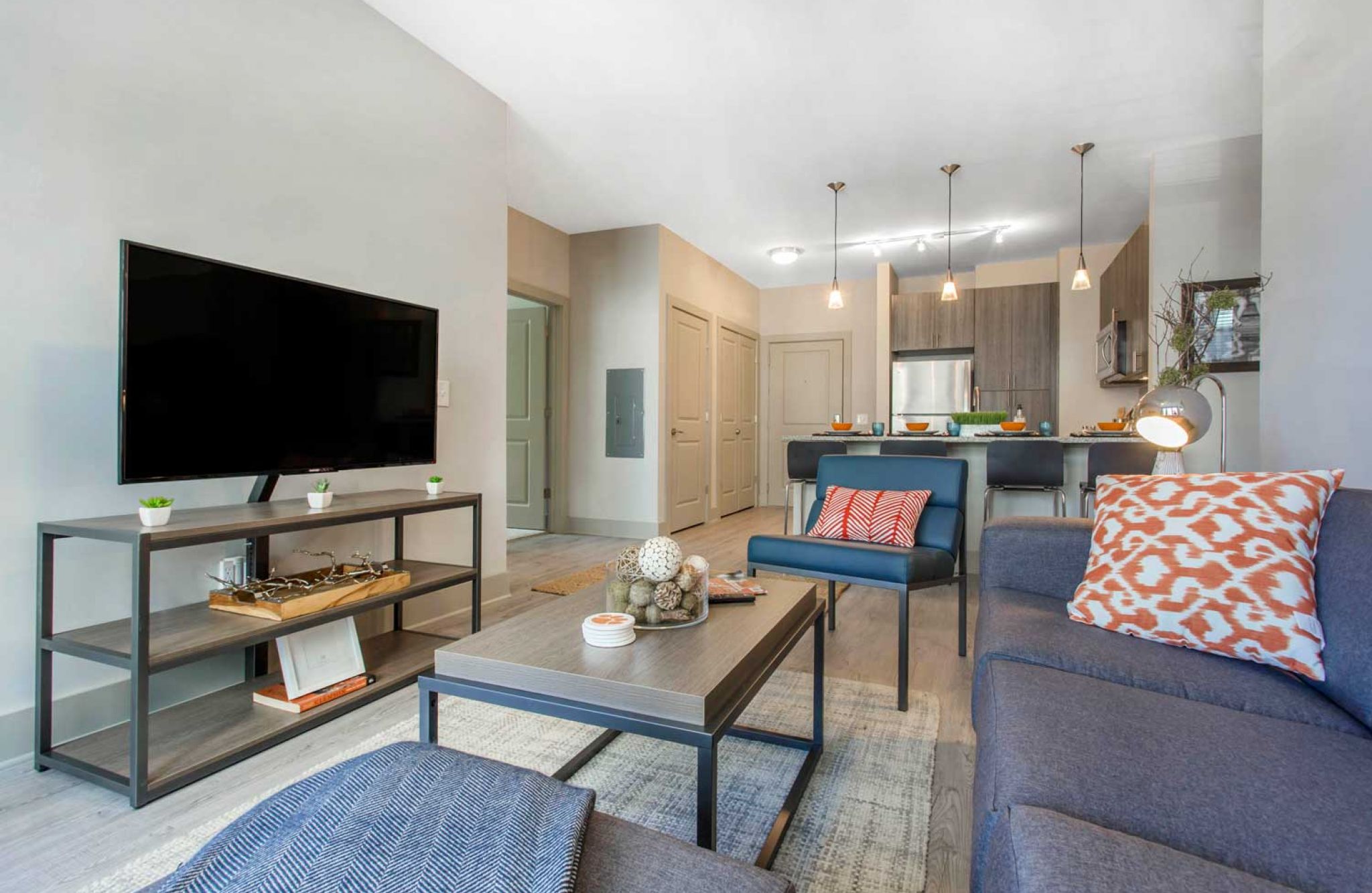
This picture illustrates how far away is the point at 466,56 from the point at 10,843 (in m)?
3.27

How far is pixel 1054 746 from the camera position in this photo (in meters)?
0.96

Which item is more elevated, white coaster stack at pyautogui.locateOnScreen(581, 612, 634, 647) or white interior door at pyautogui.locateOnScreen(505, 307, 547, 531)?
white interior door at pyautogui.locateOnScreen(505, 307, 547, 531)

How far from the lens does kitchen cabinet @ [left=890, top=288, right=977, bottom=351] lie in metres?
6.52

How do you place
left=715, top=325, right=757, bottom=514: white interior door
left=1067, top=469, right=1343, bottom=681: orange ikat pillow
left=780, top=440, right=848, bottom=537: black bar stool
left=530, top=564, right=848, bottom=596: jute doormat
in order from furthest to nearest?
left=715, top=325, right=757, bottom=514: white interior door < left=780, top=440, right=848, bottom=537: black bar stool < left=530, top=564, right=848, bottom=596: jute doormat < left=1067, top=469, right=1343, bottom=681: orange ikat pillow

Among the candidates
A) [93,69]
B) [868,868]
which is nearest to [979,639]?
[868,868]

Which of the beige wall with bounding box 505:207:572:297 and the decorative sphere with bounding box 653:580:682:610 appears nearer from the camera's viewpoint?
the decorative sphere with bounding box 653:580:682:610

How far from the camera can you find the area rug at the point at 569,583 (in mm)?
3666

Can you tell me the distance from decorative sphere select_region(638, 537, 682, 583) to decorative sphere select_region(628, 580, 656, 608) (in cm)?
2

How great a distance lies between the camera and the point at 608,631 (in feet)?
4.45

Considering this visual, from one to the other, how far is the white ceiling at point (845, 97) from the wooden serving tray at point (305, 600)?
2407mm

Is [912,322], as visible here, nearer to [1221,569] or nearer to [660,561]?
[1221,569]

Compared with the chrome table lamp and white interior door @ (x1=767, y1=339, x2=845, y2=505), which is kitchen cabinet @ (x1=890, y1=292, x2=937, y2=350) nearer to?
white interior door @ (x1=767, y1=339, x2=845, y2=505)

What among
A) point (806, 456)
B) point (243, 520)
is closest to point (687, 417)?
point (806, 456)

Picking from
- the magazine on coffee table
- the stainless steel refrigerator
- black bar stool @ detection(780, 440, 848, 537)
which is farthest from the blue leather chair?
the stainless steel refrigerator
